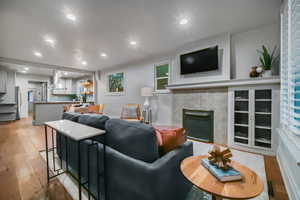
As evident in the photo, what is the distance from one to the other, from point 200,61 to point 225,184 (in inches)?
116

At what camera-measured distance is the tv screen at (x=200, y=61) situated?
118 inches

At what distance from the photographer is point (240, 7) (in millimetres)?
2070

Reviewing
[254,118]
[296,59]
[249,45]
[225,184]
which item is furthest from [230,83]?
[225,184]

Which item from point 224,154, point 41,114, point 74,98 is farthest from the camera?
point 74,98

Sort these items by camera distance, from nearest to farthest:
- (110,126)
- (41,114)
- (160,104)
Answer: (110,126) < (160,104) < (41,114)

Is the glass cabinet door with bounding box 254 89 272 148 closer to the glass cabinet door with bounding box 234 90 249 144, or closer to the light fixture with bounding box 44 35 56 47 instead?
the glass cabinet door with bounding box 234 90 249 144

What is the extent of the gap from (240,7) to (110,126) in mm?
2680

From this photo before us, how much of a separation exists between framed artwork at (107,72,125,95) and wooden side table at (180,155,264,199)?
4.97m

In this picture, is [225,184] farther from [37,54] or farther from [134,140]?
[37,54]

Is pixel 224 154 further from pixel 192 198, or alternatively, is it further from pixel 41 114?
pixel 41 114

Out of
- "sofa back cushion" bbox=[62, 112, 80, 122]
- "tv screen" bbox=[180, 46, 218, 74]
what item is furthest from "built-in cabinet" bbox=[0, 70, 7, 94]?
"tv screen" bbox=[180, 46, 218, 74]

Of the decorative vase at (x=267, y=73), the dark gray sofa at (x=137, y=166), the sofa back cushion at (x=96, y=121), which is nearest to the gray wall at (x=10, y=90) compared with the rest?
the sofa back cushion at (x=96, y=121)

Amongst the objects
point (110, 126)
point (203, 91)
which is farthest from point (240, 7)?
point (110, 126)

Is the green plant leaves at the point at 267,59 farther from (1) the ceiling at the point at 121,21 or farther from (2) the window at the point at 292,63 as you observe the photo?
(1) the ceiling at the point at 121,21
